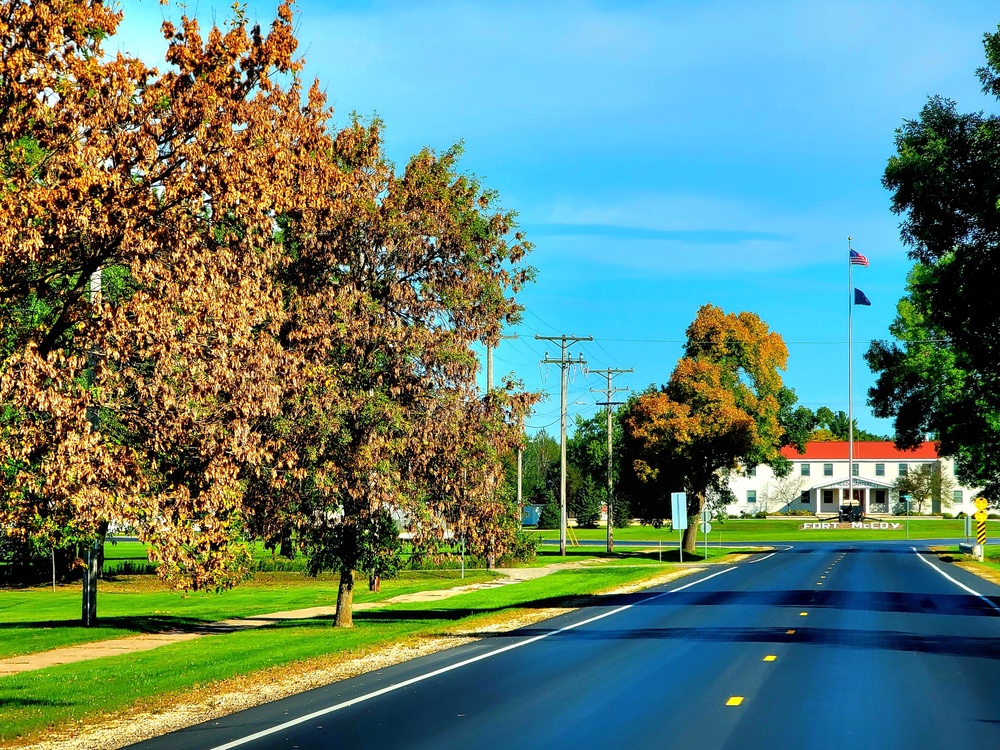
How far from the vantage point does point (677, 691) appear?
13.4 m

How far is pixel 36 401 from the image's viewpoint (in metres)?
10.5

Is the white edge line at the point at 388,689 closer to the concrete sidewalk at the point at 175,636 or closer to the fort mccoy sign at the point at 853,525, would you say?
the concrete sidewalk at the point at 175,636

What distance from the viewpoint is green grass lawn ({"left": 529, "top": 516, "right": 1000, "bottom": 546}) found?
291 ft

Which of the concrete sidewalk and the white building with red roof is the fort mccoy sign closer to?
the white building with red roof

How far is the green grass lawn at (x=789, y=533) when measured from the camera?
88562 mm

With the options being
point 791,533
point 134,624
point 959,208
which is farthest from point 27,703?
point 791,533

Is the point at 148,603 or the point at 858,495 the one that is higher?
the point at 858,495

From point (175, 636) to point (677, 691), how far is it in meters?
13.8

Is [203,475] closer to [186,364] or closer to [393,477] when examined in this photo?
[186,364]

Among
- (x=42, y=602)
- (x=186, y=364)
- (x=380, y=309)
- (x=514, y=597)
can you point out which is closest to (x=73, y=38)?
(x=186, y=364)

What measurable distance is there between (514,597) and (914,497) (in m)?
99.5

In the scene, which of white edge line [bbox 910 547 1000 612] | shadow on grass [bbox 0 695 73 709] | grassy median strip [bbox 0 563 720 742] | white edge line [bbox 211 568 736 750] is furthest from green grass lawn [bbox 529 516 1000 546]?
shadow on grass [bbox 0 695 73 709]

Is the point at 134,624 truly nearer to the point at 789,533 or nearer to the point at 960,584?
the point at 960,584

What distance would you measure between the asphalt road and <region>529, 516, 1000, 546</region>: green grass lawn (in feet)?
187
